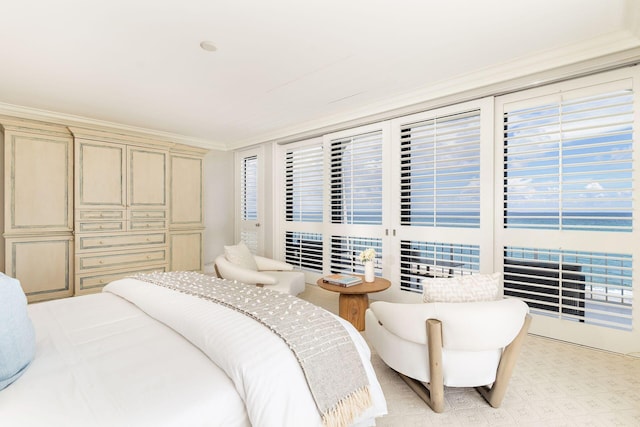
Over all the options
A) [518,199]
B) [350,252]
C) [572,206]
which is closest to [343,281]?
[350,252]

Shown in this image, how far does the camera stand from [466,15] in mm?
2051

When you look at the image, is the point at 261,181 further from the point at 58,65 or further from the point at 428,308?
the point at 428,308

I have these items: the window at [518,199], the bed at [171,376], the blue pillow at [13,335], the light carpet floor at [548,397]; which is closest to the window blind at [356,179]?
the window at [518,199]

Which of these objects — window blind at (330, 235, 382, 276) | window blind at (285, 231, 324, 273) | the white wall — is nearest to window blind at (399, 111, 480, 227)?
window blind at (330, 235, 382, 276)

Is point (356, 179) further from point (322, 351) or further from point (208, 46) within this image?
point (322, 351)

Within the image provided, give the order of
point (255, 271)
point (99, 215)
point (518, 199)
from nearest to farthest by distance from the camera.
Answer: point (518, 199)
point (255, 271)
point (99, 215)

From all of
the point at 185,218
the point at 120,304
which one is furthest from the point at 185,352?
the point at 185,218

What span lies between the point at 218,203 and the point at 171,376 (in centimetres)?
492

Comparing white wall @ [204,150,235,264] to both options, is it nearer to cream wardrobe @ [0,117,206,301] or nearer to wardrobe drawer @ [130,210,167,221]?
cream wardrobe @ [0,117,206,301]

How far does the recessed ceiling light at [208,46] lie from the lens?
7.68 feet

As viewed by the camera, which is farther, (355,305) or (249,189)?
(249,189)

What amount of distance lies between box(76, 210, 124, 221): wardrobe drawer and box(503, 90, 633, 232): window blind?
14.9ft

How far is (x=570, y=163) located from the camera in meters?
2.62

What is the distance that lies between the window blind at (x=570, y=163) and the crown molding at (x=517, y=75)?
0.72 ft
